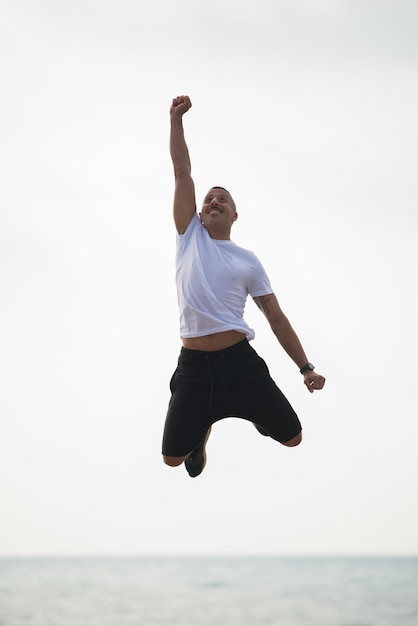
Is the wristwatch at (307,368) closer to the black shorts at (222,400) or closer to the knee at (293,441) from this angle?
the black shorts at (222,400)

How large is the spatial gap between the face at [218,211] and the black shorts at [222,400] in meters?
1.05

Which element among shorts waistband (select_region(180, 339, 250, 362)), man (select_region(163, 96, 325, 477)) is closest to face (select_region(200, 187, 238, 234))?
man (select_region(163, 96, 325, 477))

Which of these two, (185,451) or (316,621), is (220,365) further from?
(316,621)

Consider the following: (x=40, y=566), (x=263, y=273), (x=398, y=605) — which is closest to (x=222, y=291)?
(x=263, y=273)

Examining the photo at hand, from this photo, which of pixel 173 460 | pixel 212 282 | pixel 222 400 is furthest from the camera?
pixel 173 460

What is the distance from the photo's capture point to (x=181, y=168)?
7555 millimetres

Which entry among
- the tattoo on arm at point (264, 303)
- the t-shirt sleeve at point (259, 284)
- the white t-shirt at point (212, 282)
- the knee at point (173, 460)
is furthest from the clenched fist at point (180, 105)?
the knee at point (173, 460)

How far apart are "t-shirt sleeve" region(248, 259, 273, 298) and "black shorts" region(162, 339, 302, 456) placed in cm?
47

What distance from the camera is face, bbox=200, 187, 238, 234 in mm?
7730

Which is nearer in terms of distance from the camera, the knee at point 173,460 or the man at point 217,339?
the man at point 217,339

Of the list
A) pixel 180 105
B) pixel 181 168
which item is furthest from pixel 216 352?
pixel 180 105

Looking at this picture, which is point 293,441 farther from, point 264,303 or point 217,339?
point 264,303

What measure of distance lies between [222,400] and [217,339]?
536 mm

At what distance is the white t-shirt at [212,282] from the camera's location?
24.3 ft
